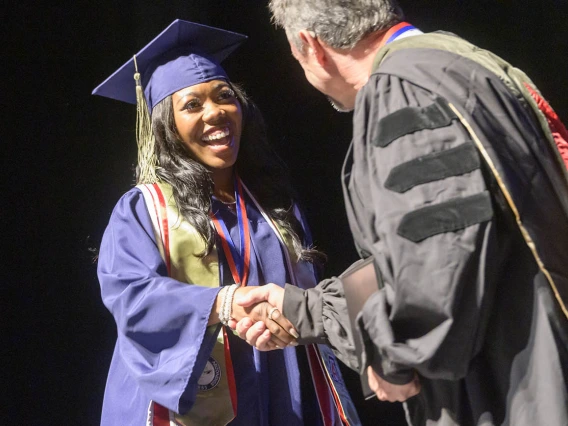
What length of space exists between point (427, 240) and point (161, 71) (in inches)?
54.3

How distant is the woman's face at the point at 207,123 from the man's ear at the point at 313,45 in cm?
66

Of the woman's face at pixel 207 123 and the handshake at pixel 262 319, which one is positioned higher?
the woman's face at pixel 207 123

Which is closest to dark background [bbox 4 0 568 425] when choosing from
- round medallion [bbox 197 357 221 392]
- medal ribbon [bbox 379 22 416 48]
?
round medallion [bbox 197 357 221 392]

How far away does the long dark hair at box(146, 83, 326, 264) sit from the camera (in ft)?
8.35

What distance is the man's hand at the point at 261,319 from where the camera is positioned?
7.18 ft

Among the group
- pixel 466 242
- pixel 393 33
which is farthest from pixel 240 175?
pixel 466 242

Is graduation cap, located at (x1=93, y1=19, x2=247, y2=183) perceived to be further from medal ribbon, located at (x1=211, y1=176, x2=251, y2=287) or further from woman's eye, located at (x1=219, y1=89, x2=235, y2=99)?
medal ribbon, located at (x1=211, y1=176, x2=251, y2=287)

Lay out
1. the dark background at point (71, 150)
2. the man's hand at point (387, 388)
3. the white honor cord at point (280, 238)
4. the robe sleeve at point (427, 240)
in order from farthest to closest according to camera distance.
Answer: the dark background at point (71, 150) → the white honor cord at point (280, 238) → the man's hand at point (387, 388) → the robe sleeve at point (427, 240)

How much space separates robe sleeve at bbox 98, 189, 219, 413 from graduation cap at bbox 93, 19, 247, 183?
1.19 feet

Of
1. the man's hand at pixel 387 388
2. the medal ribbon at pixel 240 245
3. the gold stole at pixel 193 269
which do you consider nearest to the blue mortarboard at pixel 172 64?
the gold stole at pixel 193 269

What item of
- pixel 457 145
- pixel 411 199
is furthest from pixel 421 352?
pixel 457 145

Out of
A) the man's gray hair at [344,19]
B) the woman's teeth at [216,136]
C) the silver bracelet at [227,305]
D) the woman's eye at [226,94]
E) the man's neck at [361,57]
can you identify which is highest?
the man's gray hair at [344,19]

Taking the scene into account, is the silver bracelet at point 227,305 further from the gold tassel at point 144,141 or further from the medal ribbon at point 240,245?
the gold tassel at point 144,141

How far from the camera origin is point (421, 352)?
1628mm
